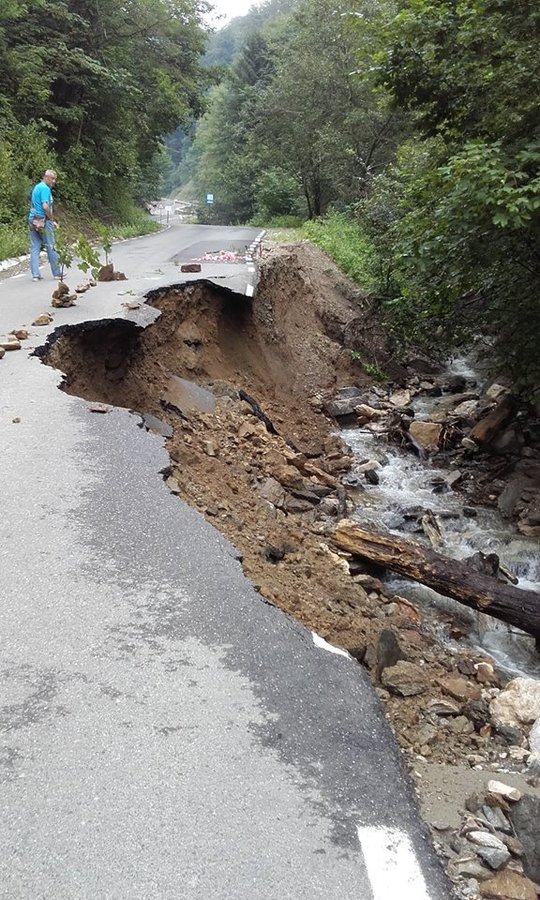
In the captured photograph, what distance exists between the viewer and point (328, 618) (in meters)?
4.49

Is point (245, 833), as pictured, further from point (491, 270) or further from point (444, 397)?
point (444, 397)

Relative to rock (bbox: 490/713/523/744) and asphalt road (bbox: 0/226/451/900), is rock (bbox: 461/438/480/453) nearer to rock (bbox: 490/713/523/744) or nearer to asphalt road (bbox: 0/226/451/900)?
Answer: rock (bbox: 490/713/523/744)

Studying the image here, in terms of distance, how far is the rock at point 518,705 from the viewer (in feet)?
13.5

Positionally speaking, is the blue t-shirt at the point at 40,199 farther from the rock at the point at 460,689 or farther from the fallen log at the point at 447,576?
the rock at the point at 460,689

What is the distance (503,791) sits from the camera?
9.29 ft

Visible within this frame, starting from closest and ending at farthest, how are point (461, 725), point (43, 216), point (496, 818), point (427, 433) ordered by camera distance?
point (496, 818) < point (461, 725) < point (427, 433) < point (43, 216)

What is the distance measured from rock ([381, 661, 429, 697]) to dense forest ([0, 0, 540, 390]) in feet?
13.1

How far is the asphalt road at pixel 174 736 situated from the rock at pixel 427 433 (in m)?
7.64

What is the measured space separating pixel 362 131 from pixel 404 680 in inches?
1002

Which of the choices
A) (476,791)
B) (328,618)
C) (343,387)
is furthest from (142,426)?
(343,387)

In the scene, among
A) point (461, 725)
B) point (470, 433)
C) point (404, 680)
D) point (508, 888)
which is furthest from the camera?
point (470, 433)

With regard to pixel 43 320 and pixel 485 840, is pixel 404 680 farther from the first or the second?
pixel 43 320

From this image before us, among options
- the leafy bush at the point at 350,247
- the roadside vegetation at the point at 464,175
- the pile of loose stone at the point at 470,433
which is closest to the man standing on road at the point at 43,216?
the roadside vegetation at the point at 464,175

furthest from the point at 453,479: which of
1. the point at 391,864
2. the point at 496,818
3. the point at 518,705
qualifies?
the point at 391,864
